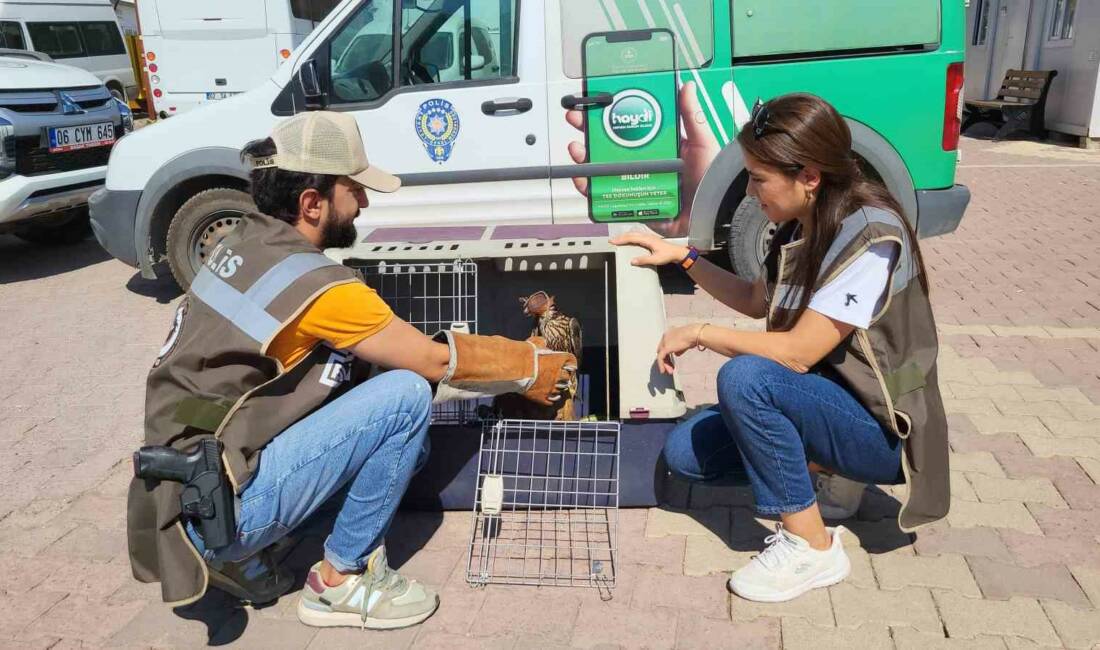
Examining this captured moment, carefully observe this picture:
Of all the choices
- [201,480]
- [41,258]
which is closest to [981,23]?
[41,258]

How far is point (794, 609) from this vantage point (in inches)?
105

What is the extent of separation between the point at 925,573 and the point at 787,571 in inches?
18.4

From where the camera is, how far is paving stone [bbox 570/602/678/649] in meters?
2.57

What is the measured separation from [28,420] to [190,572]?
2700 millimetres

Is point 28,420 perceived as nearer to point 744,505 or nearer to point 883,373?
point 744,505

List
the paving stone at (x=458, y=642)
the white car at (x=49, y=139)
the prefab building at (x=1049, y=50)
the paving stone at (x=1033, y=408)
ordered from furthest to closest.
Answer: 1. the prefab building at (x=1049, y=50)
2. the white car at (x=49, y=139)
3. the paving stone at (x=1033, y=408)
4. the paving stone at (x=458, y=642)

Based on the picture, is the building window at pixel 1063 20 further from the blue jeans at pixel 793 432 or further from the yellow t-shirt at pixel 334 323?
the yellow t-shirt at pixel 334 323

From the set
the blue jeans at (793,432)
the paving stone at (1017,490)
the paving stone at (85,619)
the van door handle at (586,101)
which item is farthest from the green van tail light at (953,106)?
the paving stone at (85,619)

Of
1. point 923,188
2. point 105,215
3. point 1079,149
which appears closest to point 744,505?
point 923,188

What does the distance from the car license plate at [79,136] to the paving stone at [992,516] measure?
7103mm

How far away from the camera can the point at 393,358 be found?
251 cm

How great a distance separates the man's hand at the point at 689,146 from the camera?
5.31 m

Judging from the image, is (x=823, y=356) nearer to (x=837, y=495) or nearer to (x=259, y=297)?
(x=837, y=495)

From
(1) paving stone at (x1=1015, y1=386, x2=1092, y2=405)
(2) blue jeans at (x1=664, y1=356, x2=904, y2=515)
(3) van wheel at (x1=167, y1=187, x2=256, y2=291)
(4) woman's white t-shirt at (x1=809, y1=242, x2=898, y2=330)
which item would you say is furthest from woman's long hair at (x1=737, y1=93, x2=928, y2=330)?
(3) van wheel at (x1=167, y1=187, x2=256, y2=291)
